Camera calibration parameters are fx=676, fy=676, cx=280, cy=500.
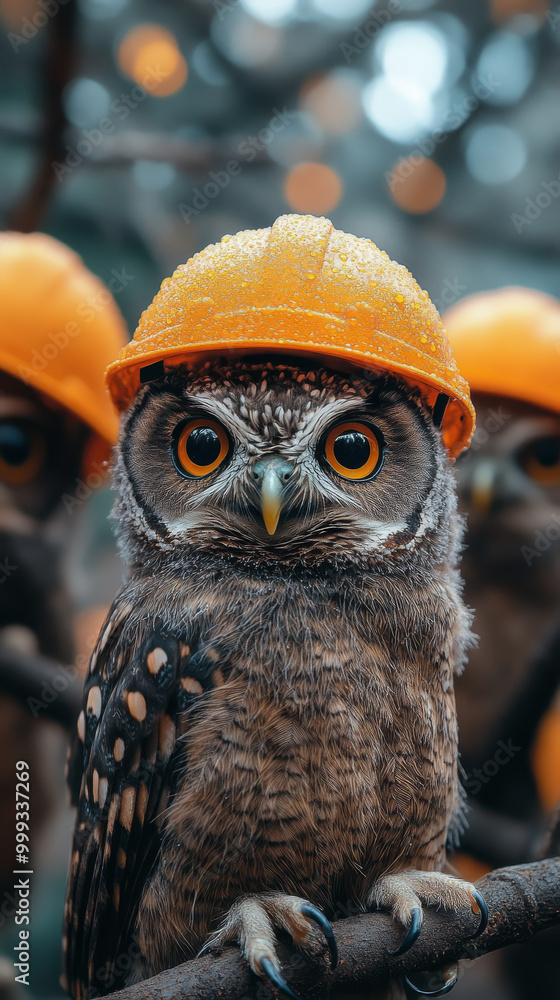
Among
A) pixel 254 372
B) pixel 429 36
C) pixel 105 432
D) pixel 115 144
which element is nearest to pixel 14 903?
pixel 105 432

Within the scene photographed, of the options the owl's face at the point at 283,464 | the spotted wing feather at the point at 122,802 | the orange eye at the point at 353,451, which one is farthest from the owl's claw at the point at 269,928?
the orange eye at the point at 353,451

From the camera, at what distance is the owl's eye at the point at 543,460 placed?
1.68m

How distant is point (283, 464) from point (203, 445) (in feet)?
0.37

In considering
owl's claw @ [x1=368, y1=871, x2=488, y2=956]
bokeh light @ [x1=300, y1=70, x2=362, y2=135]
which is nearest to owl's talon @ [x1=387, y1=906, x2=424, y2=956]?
owl's claw @ [x1=368, y1=871, x2=488, y2=956]

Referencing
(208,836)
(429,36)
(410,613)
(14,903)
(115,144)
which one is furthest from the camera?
(429,36)

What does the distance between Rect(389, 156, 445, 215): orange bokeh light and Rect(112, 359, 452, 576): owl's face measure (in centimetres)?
200

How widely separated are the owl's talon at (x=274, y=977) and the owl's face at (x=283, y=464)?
Result: 45 centimetres

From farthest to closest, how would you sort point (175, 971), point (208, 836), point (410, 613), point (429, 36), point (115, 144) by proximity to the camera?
point (429, 36) < point (115, 144) < point (410, 613) < point (208, 836) < point (175, 971)

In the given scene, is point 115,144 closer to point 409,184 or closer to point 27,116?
point 27,116

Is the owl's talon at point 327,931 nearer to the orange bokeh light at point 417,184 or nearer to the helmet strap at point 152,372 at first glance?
the helmet strap at point 152,372

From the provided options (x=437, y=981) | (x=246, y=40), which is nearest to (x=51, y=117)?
(x=246, y=40)

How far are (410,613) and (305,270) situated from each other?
47cm

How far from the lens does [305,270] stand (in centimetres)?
77

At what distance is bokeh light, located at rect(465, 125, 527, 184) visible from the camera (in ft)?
8.66
